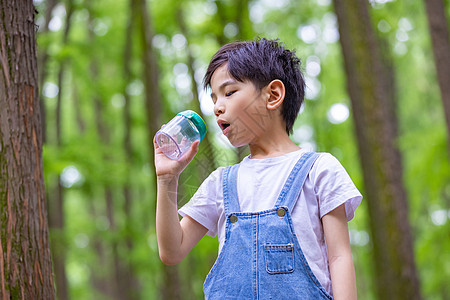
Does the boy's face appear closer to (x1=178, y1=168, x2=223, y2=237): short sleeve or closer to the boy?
the boy

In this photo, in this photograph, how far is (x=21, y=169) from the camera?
2.43 metres

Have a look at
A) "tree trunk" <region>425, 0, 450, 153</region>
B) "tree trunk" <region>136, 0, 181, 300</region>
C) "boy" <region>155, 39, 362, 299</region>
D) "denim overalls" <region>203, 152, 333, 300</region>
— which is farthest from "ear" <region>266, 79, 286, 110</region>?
"tree trunk" <region>136, 0, 181, 300</region>

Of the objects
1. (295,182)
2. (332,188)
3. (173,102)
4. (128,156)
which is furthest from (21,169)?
(173,102)

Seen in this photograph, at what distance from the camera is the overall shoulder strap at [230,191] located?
1.92 meters

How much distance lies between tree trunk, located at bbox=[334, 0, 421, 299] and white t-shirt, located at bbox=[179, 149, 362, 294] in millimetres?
4775

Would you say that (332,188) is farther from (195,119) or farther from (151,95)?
(151,95)

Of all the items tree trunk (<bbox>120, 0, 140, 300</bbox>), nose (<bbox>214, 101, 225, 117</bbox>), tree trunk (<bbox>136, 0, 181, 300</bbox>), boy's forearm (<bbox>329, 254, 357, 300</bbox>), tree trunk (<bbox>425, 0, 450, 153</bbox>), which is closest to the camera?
→ boy's forearm (<bbox>329, 254, 357, 300</bbox>)

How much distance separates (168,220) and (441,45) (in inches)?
231

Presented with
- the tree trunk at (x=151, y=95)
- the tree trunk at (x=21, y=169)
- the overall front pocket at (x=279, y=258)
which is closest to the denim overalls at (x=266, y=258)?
the overall front pocket at (x=279, y=258)

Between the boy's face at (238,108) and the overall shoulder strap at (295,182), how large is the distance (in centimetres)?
22

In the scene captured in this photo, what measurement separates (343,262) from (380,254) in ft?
16.4

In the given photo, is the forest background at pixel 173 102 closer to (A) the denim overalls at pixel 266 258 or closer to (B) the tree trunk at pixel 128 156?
(B) the tree trunk at pixel 128 156

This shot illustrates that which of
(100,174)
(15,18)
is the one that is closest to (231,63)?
(15,18)

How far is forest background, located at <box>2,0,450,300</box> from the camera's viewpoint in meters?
8.77
